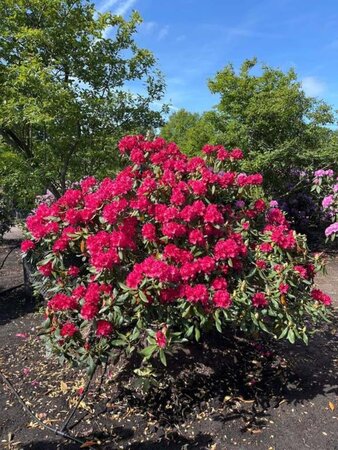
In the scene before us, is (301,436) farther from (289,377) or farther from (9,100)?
(9,100)

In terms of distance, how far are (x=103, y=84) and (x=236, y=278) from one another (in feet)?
12.1

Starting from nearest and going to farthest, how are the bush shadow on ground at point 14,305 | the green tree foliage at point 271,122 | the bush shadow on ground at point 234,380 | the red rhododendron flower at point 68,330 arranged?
the red rhododendron flower at point 68,330 < the bush shadow on ground at point 234,380 < the bush shadow on ground at point 14,305 < the green tree foliage at point 271,122

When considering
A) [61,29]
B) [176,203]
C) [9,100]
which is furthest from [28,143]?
[176,203]

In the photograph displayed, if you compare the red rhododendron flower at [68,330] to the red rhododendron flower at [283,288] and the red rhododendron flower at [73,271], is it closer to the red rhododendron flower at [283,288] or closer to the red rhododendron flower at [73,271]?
the red rhododendron flower at [73,271]

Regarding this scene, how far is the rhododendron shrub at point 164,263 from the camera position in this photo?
233 centimetres

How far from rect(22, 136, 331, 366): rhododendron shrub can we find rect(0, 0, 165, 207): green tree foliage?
215cm

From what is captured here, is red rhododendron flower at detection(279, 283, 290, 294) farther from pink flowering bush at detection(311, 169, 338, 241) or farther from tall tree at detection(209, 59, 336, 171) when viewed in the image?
tall tree at detection(209, 59, 336, 171)

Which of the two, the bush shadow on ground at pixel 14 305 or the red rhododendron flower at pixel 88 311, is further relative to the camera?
the bush shadow on ground at pixel 14 305

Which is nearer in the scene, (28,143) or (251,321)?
(251,321)

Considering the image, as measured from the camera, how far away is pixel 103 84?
532cm

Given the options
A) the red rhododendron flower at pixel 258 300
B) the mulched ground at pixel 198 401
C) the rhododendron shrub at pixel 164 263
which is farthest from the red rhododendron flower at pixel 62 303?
the red rhododendron flower at pixel 258 300

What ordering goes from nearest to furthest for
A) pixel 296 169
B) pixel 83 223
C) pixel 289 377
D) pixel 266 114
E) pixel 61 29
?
pixel 83 223 < pixel 289 377 < pixel 61 29 < pixel 266 114 < pixel 296 169

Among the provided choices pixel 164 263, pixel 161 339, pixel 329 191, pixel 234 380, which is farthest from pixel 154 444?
pixel 329 191

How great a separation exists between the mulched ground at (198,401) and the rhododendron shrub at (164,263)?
0.50 m
